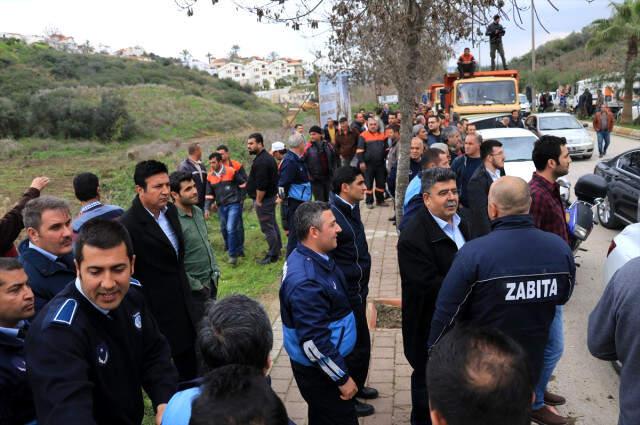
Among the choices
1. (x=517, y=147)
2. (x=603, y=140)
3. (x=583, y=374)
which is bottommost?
(x=583, y=374)

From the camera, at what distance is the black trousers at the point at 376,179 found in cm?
1097

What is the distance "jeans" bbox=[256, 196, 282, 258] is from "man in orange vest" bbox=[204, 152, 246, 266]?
14.5 inches

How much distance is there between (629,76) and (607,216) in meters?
22.6

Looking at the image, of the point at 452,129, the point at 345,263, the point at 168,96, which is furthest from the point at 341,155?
the point at 168,96

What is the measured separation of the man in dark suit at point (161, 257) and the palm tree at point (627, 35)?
3017 cm

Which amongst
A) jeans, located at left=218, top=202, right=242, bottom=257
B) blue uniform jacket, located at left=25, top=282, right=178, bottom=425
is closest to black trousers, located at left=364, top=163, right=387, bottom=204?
jeans, located at left=218, top=202, right=242, bottom=257

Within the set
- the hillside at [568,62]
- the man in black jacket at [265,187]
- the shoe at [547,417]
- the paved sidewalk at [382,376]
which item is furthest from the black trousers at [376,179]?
the hillside at [568,62]

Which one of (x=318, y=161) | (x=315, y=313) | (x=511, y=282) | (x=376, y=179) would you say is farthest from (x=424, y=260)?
(x=376, y=179)

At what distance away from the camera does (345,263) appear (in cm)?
402

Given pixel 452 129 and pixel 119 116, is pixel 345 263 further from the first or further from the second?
pixel 119 116

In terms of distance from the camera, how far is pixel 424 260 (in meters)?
3.42

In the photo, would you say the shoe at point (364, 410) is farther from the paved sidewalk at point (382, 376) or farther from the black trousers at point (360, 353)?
the black trousers at point (360, 353)

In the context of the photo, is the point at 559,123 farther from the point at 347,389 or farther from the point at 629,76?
the point at 347,389

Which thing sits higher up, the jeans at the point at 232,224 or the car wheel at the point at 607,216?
the jeans at the point at 232,224
